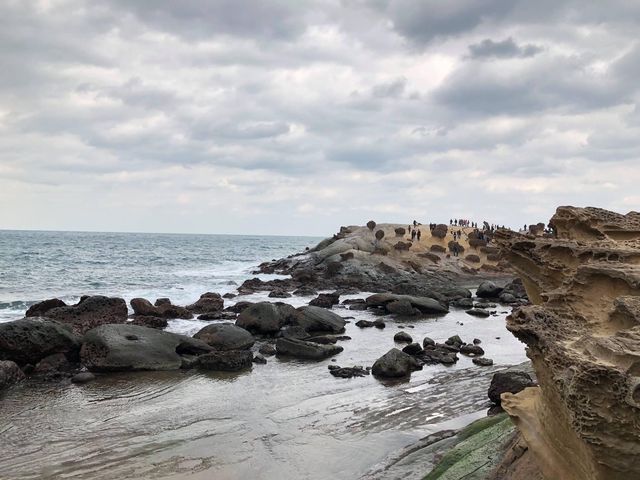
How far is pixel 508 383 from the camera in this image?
11.4 m

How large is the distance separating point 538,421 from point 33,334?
14587 millimetres

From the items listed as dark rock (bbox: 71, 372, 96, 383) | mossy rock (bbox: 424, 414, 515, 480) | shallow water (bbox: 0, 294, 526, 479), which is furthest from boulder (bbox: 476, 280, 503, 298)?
dark rock (bbox: 71, 372, 96, 383)

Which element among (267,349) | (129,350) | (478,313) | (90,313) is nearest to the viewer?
(129,350)

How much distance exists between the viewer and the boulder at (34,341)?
49.4 feet

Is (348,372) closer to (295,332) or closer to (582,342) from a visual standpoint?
(295,332)

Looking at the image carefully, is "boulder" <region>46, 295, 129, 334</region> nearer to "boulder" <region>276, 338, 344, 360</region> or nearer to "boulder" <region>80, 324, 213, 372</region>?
"boulder" <region>80, 324, 213, 372</region>

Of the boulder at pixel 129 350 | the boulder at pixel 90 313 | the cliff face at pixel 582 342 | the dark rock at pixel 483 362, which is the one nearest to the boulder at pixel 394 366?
the dark rock at pixel 483 362

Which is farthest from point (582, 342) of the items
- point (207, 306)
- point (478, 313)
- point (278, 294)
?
point (278, 294)

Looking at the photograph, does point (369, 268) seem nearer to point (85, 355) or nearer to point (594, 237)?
point (85, 355)

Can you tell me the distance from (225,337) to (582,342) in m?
14.8

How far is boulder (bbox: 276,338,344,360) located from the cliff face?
1084 centimetres

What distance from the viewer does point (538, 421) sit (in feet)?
18.8

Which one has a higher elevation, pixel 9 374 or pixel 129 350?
pixel 129 350

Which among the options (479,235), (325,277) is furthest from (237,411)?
(479,235)
